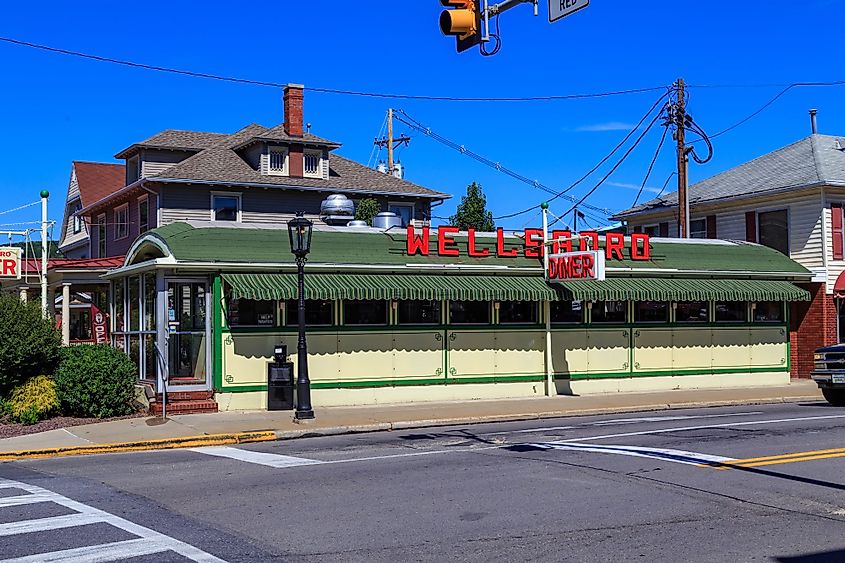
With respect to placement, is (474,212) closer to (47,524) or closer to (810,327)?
(810,327)

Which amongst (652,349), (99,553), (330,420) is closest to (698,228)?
(652,349)

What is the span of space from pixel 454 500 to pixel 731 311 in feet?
58.4

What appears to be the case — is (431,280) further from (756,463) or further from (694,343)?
(756,463)

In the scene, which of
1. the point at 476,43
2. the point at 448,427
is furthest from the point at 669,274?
the point at 476,43

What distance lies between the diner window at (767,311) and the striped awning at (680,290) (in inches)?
23.8

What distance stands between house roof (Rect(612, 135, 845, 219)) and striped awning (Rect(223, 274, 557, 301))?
11.4 meters

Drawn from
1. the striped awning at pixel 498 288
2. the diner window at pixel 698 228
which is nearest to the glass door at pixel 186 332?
the striped awning at pixel 498 288

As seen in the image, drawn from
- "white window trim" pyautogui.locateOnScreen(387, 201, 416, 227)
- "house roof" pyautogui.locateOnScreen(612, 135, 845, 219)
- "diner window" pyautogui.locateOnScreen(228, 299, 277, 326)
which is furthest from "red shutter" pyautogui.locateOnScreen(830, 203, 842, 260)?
"diner window" pyautogui.locateOnScreen(228, 299, 277, 326)

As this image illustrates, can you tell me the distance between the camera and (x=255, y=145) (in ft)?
124

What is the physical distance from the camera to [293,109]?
39.0 m

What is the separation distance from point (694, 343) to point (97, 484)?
58.3 feet

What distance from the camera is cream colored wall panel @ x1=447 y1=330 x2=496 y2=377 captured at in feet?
72.1

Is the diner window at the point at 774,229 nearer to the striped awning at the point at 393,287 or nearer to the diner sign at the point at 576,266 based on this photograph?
the diner sign at the point at 576,266

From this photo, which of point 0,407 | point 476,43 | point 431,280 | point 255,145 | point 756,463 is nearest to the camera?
point 476,43
